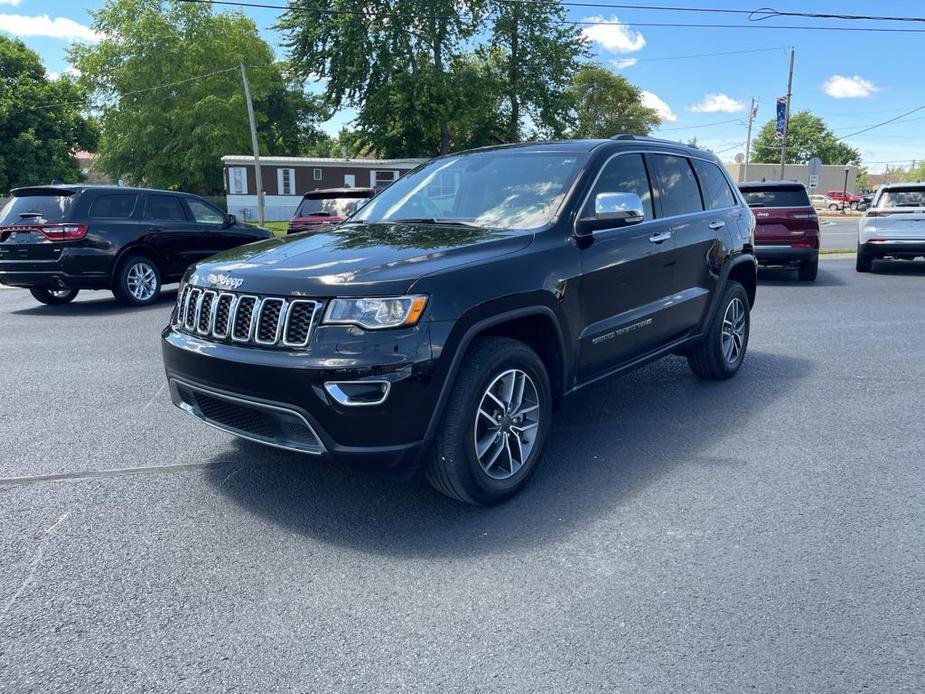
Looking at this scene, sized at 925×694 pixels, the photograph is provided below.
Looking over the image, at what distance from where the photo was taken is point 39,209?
9688 mm

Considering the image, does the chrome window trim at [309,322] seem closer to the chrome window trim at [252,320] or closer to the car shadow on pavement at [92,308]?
the chrome window trim at [252,320]

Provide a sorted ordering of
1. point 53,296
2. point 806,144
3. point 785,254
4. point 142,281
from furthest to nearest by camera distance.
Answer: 1. point 806,144
2. point 785,254
3. point 53,296
4. point 142,281

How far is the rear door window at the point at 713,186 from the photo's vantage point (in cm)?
568

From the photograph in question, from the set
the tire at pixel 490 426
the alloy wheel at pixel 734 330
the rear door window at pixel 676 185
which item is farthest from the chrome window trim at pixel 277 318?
the alloy wheel at pixel 734 330

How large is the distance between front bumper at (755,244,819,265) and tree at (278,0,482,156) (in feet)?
83.7

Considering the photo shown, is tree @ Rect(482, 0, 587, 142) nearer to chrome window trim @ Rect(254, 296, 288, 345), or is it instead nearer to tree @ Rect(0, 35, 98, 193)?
tree @ Rect(0, 35, 98, 193)

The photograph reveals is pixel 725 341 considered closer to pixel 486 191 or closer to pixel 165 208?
pixel 486 191

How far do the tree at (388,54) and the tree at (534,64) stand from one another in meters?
3.19

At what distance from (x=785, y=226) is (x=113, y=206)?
10607 millimetres

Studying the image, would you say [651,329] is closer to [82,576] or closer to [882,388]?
[882,388]

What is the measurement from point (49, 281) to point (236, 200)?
3165 cm

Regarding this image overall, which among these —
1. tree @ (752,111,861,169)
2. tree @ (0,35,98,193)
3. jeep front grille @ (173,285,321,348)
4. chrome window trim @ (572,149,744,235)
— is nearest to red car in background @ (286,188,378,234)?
chrome window trim @ (572,149,744,235)

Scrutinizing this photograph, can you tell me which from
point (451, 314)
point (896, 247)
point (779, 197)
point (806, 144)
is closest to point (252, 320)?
point (451, 314)

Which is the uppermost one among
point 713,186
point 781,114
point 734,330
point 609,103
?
point 609,103
